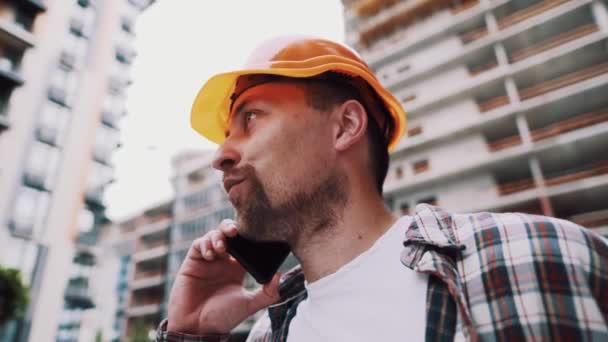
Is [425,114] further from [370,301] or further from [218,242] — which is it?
[370,301]

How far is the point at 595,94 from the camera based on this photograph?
1403cm

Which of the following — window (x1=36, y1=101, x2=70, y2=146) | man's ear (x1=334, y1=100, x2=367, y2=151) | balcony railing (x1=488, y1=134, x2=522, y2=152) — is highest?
window (x1=36, y1=101, x2=70, y2=146)

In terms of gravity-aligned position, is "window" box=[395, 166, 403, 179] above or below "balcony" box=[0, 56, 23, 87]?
below

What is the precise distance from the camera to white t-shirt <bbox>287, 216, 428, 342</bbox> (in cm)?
97

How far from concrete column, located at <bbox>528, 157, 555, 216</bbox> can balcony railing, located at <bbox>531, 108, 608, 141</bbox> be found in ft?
3.78

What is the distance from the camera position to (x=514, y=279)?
0.82 metres

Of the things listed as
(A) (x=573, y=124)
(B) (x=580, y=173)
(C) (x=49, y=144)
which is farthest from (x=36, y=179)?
(A) (x=573, y=124)

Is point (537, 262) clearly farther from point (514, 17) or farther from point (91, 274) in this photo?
point (91, 274)

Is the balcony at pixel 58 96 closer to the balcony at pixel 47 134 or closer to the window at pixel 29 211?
the balcony at pixel 47 134

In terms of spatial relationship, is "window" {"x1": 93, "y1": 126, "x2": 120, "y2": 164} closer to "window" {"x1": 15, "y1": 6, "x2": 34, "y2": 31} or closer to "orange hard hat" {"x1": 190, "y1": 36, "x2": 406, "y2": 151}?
"window" {"x1": 15, "y1": 6, "x2": 34, "y2": 31}

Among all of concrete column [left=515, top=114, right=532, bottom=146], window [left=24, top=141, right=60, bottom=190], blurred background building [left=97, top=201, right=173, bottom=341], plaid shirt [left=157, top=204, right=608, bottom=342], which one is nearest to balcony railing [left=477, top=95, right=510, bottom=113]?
concrete column [left=515, top=114, right=532, bottom=146]

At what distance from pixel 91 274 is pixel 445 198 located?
76.7 feet

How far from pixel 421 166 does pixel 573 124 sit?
5982 mm

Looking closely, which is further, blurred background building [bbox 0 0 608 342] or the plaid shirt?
blurred background building [bbox 0 0 608 342]
